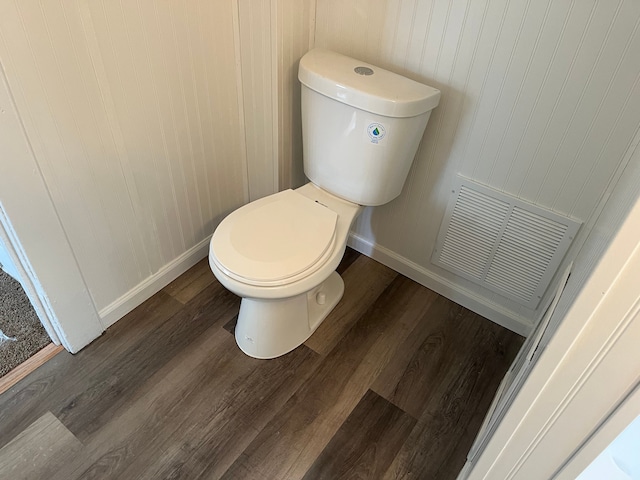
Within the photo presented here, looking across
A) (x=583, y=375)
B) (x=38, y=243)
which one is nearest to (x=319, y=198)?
(x=38, y=243)

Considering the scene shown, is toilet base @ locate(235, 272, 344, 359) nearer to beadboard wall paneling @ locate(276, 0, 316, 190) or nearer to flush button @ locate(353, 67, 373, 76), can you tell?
beadboard wall paneling @ locate(276, 0, 316, 190)

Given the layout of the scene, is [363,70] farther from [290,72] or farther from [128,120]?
[128,120]

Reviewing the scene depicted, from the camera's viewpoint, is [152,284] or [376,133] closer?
[376,133]

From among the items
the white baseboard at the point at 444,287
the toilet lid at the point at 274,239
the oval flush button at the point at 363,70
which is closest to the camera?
the toilet lid at the point at 274,239

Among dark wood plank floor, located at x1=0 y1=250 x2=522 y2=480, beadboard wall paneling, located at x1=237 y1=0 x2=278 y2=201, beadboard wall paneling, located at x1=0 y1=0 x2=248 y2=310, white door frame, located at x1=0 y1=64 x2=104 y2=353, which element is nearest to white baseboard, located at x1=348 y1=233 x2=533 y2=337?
dark wood plank floor, located at x1=0 y1=250 x2=522 y2=480

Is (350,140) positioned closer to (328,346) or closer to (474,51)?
(474,51)

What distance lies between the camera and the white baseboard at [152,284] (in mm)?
1592

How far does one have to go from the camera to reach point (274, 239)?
1357mm

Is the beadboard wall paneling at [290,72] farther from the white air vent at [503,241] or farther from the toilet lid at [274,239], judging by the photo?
the white air vent at [503,241]

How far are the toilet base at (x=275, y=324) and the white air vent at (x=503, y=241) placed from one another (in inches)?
22.1

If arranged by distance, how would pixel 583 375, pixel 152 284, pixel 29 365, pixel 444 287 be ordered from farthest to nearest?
pixel 444 287 < pixel 152 284 < pixel 29 365 < pixel 583 375

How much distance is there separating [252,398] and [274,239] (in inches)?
20.4

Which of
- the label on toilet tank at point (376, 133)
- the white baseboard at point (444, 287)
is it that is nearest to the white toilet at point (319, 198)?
the label on toilet tank at point (376, 133)

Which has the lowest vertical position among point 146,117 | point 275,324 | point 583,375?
point 275,324
